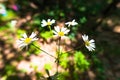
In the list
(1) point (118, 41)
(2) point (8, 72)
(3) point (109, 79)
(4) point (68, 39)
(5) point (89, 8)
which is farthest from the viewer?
(5) point (89, 8)

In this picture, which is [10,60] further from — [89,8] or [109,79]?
[89,8]

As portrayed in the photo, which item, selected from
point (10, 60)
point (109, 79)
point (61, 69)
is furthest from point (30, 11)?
point (109, 79)

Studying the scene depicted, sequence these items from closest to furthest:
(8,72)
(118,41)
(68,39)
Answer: (8,72)
(68,39)
(118,41)

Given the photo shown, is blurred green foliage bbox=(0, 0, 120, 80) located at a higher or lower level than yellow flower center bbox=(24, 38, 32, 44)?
higher

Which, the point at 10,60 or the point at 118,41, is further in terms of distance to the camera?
the point at 118,41

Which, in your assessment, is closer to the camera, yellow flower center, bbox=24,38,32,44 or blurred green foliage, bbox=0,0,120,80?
yellow flower center, bbox=24,38,32,44

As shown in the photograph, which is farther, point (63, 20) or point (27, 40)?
point (63, 20)

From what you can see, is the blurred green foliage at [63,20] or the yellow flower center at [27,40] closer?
the yellow flower center at [27,40]

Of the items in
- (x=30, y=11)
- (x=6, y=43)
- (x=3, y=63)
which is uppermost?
(x=30, y=11)

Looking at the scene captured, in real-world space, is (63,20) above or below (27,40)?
above

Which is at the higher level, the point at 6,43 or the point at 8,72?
the point at 6,43

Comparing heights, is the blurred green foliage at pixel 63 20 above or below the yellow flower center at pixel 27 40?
above
